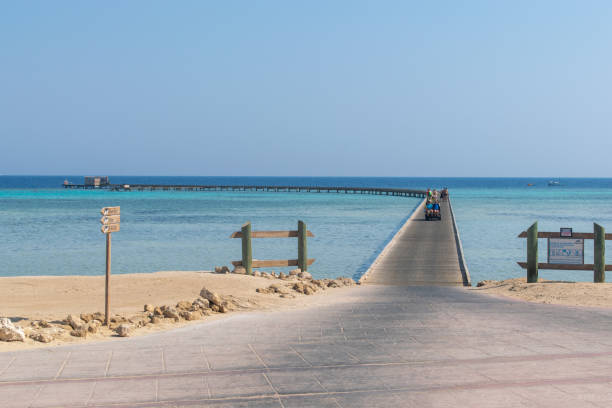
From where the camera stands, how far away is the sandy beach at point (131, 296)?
10711 millimetres

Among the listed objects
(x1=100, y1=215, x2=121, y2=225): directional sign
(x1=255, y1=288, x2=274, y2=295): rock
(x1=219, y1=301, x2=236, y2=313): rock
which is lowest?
(x1=255, y1=288, x2=274, y2=295): rock

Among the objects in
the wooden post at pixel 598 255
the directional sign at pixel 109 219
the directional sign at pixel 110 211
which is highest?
the directional sign at pixel 110 211

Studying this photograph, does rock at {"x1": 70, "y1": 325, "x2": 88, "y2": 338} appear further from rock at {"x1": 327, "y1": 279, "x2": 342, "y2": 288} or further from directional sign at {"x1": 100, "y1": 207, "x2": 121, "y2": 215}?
rock at {"x1": 327, "y1": 279, "x2": 342, "y2": 288}

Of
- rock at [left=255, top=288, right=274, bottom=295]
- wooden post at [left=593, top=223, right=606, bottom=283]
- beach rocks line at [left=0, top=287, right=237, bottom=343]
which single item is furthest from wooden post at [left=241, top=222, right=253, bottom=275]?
wooden post at [left=593, top=223, right=606, bottom=283]

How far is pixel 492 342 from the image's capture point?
26.7 ft

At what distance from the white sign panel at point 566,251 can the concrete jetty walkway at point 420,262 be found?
2550mm

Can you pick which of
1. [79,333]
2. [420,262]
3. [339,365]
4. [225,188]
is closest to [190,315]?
[79,333]

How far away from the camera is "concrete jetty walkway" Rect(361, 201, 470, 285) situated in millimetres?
16844

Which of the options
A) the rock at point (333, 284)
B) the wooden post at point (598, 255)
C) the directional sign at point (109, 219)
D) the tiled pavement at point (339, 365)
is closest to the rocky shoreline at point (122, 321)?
the tiled pavement at point (339, 365)

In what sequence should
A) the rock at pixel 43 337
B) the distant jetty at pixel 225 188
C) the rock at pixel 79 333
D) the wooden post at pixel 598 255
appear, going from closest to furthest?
the rock at pixel 43 337, the rock at pixel 79 333, the wooden post at pixel 598 255, the distant jetty at pixel 225 188

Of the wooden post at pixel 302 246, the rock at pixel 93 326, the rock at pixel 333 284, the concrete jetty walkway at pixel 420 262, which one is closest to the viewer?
the rock at pixel 93 326

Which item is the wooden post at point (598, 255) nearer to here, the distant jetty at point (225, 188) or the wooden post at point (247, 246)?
the wooden post at point (247, 246)

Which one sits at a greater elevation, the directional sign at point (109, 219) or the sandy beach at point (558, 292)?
the directional sign at point (109, 219)

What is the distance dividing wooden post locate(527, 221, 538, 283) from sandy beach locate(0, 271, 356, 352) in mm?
4779
